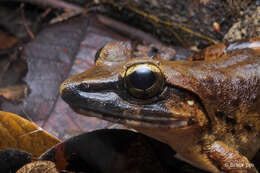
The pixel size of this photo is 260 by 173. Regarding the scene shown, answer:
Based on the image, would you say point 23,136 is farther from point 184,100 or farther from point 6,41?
point 6,41

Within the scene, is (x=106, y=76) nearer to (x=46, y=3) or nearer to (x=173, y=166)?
(x=173, y=166)

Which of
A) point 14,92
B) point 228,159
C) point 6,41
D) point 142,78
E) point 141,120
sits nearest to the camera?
point 142,78

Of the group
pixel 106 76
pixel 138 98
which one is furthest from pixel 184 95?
pixel 106 76

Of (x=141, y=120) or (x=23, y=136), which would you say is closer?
(x=141, y=120)

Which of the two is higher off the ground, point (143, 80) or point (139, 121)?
point (143, 80)

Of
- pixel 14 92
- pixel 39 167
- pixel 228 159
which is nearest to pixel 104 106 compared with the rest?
pixel 39 167

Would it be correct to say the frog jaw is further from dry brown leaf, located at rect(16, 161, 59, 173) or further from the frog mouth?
dry brown leaf, located at rect(16, 161, 59, 173)
